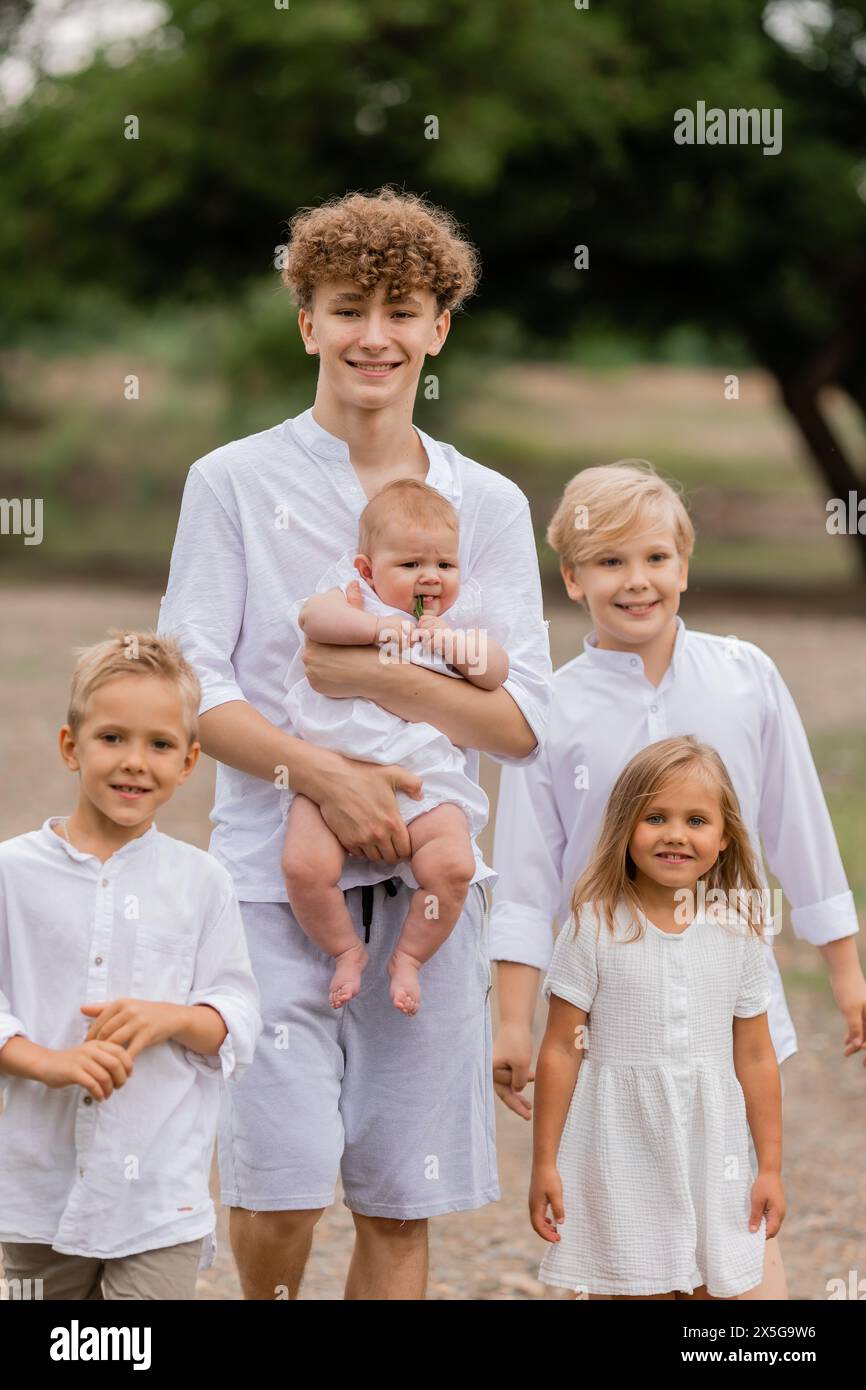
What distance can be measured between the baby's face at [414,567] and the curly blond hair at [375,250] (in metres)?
0.42

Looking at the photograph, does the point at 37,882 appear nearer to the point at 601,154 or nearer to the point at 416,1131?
the point at 416,1131

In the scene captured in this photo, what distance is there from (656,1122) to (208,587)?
48.0 inches

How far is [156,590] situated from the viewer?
19.4 meters

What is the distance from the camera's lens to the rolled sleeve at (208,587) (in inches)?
114

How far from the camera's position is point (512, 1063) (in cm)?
321

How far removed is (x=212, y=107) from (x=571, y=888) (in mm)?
14815

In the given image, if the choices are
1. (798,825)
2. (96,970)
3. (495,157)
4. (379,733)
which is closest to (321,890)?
(379,733)

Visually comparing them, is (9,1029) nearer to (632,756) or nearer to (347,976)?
(347,976)

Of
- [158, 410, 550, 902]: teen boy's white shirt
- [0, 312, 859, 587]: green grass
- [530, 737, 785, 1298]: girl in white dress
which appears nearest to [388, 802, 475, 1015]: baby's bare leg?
[158, 410, 550, 902]: teen boy's white shirt

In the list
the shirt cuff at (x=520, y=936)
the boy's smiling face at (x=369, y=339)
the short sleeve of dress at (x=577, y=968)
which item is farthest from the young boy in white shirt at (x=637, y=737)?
the boy's smiling face at (x=369, y=339)

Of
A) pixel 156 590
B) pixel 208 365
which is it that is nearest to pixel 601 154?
pixel 156 590

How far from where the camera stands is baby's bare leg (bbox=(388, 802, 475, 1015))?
2850 millimetres

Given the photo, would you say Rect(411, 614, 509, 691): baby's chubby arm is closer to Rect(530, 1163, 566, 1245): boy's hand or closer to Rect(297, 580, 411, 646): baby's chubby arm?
Rect(297, 580, 411, 646): baby's chubby arm

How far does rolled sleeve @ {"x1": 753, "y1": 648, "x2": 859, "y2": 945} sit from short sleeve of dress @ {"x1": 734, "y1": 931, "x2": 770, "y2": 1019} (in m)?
0.29
